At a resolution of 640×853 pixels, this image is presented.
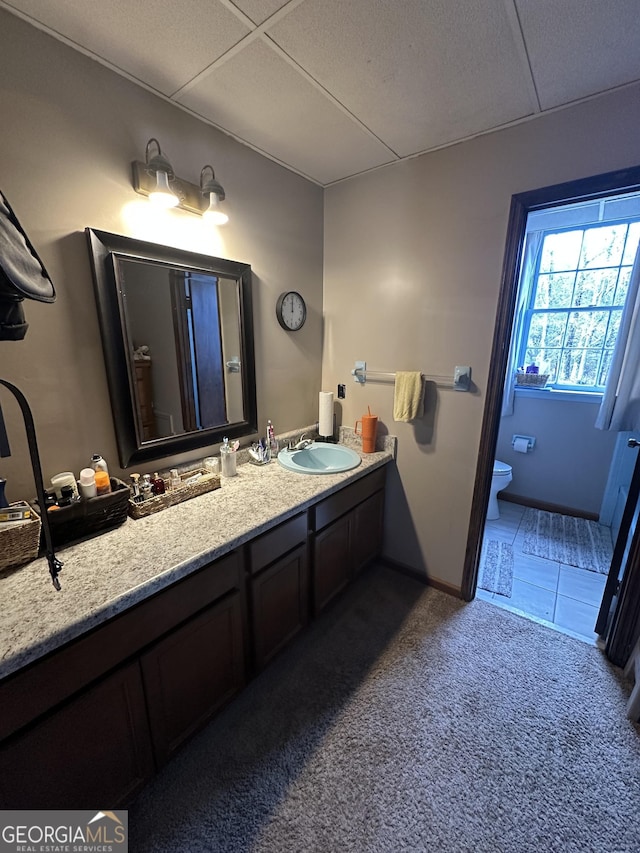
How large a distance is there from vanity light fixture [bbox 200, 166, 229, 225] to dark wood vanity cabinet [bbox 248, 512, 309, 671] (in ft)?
4.45

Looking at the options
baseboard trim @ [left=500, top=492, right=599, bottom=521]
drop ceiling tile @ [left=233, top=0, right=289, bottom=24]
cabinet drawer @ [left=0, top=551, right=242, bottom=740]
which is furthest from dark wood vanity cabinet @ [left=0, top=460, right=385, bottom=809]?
baseboard trim @ [left=500, top=492, right=599, bottom=521]

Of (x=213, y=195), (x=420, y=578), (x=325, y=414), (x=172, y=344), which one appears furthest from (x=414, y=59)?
(x=420, y=578)

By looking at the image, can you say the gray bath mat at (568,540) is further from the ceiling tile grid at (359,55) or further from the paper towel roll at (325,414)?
the ceiling tile grid at (359,55)

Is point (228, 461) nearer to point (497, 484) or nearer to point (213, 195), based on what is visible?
point (213, 195)

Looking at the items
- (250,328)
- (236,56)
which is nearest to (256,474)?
(250,328)

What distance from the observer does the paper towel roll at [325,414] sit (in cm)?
219

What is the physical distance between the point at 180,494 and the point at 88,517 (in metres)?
0.34

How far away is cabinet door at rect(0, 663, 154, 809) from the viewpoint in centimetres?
84

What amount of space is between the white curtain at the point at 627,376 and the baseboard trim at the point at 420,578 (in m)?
1.37

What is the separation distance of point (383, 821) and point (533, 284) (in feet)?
12.2

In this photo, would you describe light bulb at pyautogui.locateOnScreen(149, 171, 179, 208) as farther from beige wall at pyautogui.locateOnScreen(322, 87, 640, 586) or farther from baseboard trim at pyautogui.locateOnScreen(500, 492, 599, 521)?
baseboard trim at pyautogui.locateOnScreen(500, 492, 599, 521)

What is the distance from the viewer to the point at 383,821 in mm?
1127

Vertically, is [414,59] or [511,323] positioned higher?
[414,59]

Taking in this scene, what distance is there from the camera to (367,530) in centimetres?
213
